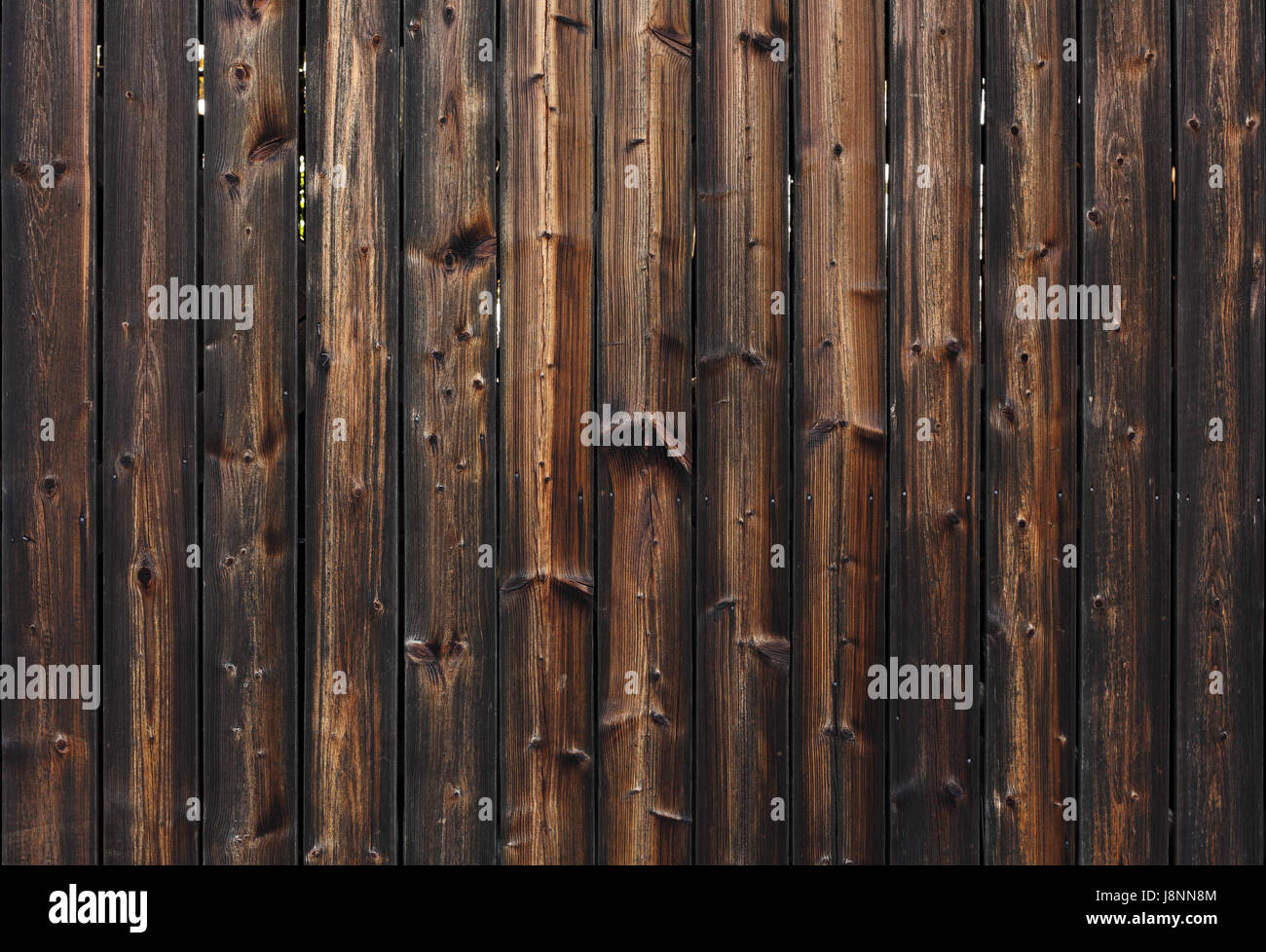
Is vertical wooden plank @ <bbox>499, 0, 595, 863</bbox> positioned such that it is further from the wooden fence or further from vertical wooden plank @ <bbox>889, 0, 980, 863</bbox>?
vertical wooden plank @ <bbox>889, 0, 980, 863</bbox>

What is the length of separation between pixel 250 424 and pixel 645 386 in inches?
35.3

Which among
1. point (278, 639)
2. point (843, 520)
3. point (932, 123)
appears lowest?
point (278, 639)

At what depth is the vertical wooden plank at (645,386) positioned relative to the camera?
2340 mm

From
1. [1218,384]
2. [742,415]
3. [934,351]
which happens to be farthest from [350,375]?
[1218,384]

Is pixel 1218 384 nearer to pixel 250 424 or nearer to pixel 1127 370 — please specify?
pixel 1127 370

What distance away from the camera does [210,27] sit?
2352mm

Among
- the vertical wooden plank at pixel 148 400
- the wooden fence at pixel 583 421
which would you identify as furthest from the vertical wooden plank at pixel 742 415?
the vertical wooden plank at pixel 148 400

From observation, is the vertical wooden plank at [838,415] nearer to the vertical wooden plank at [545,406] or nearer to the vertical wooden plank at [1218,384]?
the vertical wooden plank at [545,406]

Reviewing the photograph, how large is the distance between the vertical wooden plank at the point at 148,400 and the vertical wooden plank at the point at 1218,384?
88.8 inches

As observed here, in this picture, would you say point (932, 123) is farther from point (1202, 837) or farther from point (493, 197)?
point (1202, 837)

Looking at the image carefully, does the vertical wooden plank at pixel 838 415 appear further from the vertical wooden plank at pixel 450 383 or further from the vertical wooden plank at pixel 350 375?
the vertical wooden plank at pixel 350 375

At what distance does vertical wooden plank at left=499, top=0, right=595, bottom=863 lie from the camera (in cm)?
234
